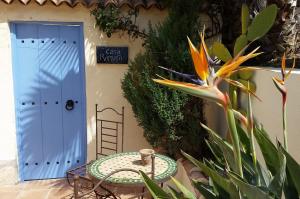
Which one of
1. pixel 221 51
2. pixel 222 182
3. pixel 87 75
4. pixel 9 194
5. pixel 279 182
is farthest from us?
pixel 87 75

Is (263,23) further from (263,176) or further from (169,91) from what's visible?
(263,176)

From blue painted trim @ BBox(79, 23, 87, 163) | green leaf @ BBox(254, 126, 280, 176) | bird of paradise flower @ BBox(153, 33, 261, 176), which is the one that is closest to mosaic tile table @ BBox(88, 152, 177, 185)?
blue painted trim @ BBox(79, 23, 87, 163)

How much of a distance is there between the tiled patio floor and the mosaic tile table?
100 cm

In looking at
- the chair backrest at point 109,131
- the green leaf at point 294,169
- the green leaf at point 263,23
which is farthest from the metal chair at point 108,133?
the green leaf at point 294,169

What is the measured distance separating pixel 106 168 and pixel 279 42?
261cm

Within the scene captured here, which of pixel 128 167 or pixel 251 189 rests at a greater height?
pixel 251 189

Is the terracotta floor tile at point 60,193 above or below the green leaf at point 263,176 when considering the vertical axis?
below

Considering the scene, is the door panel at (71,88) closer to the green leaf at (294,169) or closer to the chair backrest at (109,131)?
the chair backrest at (109,131)

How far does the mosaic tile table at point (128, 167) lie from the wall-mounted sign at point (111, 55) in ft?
5.24

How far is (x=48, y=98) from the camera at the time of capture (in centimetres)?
490

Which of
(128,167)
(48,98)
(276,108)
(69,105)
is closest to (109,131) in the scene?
(69,105)

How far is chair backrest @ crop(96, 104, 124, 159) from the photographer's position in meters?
4.96

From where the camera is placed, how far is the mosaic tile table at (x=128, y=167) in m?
3.07

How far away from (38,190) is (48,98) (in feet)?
4.57
